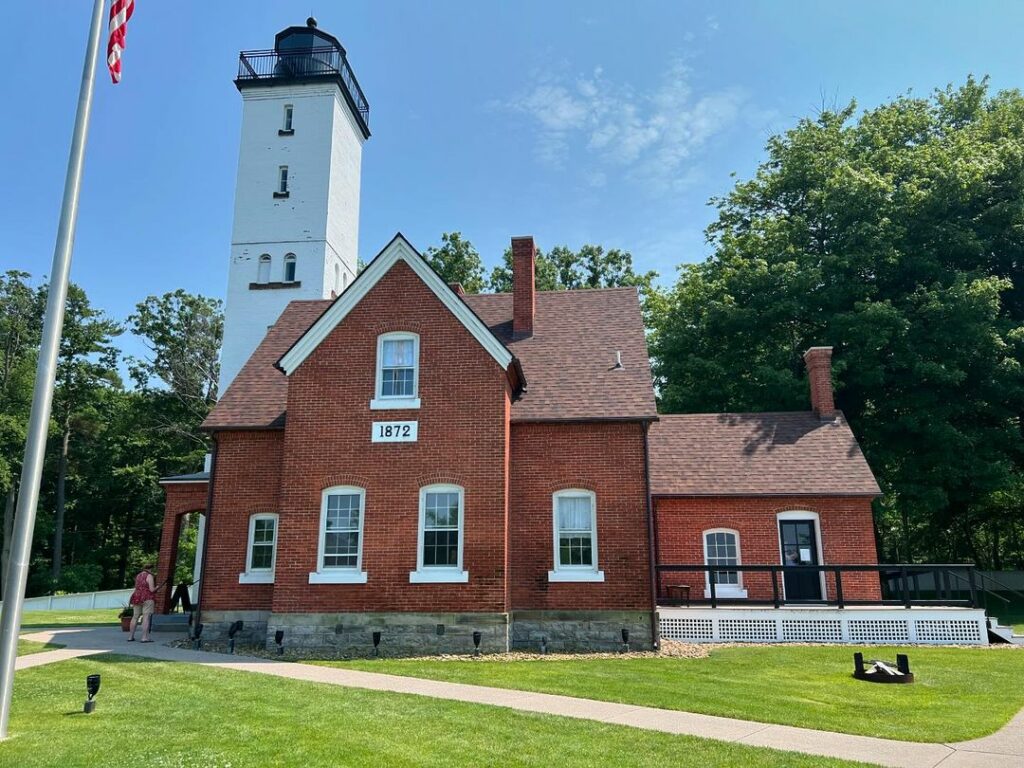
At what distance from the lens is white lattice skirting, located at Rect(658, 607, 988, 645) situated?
17.6 metres

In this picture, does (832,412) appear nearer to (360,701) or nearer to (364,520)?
(364,520)

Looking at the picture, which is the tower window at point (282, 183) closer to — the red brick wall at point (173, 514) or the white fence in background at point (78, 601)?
the red brick wall at point (173, 514)

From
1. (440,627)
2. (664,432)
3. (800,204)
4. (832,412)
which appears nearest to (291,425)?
(440,627)

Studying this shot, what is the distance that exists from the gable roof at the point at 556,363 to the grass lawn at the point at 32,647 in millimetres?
5747

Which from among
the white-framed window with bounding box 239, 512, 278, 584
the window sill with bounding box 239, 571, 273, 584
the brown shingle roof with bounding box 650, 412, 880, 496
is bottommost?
the window sill with bounding box 239, 571, 273, 584

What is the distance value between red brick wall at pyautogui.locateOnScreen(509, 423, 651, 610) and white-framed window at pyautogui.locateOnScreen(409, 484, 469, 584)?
1468mm

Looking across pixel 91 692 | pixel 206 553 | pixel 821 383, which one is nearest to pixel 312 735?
pixel 91 692

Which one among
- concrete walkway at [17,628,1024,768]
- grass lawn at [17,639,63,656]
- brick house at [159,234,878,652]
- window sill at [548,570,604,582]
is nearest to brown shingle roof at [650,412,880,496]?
brick house at [159,234,878,652]

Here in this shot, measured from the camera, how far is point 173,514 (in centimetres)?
2141

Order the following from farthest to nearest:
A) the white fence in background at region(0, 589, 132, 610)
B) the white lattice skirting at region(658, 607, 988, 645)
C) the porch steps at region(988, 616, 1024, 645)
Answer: the white fence in background at region(0, 589, 132, 610) → the porch steps at region(988, 616, 1024, 645) → the white lattice skirting at region(658, 607, 988, 645)

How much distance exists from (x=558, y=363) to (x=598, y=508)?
418 centimetres

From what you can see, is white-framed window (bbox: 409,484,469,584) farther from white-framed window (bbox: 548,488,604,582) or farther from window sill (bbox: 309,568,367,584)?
white-framed window (bbox: 548,488,604,582)

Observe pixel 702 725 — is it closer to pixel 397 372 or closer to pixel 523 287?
pixel 397 372

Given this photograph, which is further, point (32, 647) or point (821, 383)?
point (821, 383)
